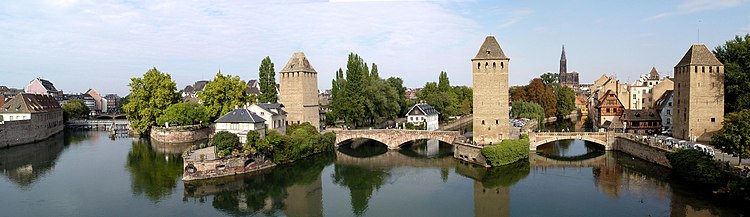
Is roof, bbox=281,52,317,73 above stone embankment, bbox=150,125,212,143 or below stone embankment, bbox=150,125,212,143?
above

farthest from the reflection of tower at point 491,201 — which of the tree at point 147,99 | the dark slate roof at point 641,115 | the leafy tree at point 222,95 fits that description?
the tree at point 147,99

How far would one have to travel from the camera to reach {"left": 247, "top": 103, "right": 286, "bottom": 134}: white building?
39.8 metres

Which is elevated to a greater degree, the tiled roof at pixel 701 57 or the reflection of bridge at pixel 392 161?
the tiled roof at pixel 701 57

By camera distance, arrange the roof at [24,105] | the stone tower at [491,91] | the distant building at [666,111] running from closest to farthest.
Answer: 1. the stone tower at [491,91]
2. the distant building at [666,111]
3. the roof at [24,105]

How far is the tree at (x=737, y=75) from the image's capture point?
3384 cm

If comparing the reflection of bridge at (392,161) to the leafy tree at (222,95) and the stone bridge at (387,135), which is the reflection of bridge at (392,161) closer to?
the stone bridge at (387,135)

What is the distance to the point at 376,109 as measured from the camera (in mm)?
52969

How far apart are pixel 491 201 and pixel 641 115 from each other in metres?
27.5

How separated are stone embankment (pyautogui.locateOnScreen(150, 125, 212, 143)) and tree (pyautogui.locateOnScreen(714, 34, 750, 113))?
43504mm

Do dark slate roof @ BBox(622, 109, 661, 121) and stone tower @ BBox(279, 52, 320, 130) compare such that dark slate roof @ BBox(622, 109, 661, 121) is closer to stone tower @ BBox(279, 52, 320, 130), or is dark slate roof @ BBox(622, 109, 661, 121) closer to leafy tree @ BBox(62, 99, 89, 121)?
stone tower @ BBox(279, 52, 320, 130)

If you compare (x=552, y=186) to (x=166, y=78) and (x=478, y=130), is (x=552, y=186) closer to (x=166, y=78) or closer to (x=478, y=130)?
(x=478, y=130)

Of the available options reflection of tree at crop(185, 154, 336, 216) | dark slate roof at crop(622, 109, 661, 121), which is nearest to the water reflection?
reflection of tree at crop(185, 154, 336, 216)

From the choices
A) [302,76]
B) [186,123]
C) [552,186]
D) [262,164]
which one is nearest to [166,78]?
[186,123]

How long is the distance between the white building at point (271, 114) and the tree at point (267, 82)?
10.6m
